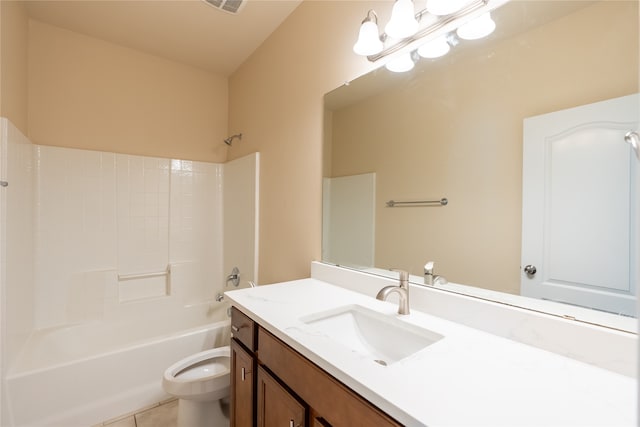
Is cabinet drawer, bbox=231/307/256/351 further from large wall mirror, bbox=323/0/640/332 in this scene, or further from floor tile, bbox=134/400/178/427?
floor tile, bbox=134/400/178/427

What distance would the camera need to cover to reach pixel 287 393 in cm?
88

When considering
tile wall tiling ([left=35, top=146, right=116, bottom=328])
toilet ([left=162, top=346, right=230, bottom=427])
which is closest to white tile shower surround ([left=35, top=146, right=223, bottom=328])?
tile wall tiling ([left=35, top=146, right=116, bottom=328])

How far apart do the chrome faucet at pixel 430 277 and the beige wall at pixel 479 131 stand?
3 cm

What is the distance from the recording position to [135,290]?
2.39m

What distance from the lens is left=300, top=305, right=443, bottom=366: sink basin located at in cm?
94

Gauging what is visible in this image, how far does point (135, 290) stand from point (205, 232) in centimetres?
75

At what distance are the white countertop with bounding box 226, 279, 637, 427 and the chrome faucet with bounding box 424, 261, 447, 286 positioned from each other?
191mm

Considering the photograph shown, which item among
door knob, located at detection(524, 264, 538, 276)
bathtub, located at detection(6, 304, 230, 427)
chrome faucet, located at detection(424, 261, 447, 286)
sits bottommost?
bathtub, located at detection(6, 304, 230, 427)

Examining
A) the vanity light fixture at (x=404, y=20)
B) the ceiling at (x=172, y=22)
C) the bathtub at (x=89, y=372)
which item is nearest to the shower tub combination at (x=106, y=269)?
the bathtub at (x=89, y=372)

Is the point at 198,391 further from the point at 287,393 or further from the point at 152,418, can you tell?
the point at 287,393

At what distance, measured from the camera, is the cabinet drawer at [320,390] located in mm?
614

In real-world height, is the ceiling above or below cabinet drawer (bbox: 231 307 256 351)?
above

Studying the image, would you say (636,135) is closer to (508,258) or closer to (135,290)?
(508,258)

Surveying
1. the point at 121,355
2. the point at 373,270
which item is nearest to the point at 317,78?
the point at 373,270
